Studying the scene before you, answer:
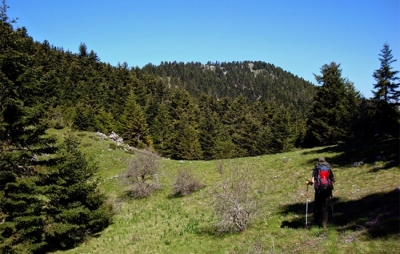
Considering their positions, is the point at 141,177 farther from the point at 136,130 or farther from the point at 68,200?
the point at 136,130

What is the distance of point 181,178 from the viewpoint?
24.4m

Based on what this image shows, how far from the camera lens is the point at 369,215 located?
35.6 feet

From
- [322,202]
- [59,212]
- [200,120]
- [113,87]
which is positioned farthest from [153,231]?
[113,87]

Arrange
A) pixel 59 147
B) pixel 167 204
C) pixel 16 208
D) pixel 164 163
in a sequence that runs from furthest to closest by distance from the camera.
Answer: pixel 164 163 → pixel 167 204 → pixel 59 147 → pixel 16 208

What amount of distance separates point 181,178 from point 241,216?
38.9 ft

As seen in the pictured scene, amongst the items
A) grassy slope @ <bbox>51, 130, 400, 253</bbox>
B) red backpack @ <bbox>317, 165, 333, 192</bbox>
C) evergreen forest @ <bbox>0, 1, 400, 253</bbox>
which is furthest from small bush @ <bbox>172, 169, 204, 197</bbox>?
red backpack @ <bbox>317, 165, 333, 192</bbox>

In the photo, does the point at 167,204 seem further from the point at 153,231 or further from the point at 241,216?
the point at 241,216

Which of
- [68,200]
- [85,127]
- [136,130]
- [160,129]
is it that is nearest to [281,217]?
[68,200]

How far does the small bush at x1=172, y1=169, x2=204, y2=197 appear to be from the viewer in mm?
24245

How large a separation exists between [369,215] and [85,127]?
188ft

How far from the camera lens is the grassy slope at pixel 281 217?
959cm

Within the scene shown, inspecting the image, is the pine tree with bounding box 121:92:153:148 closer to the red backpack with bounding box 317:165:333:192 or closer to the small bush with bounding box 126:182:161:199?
the small bush with bounding box 126:182:161:199

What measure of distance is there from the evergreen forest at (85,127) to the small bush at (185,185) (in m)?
6.21

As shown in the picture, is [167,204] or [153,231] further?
[167,204]
